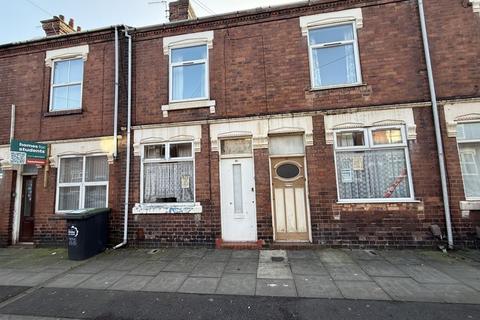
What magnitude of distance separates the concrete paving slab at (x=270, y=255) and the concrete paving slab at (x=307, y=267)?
31 cm

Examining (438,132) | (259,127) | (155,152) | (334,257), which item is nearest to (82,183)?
(155,152)

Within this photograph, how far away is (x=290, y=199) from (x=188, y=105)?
12.2 feet

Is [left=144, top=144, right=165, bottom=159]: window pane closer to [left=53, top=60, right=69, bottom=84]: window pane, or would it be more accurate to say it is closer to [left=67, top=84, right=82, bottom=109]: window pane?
[left=67, top=84, right=82, bottom=109]: window pane

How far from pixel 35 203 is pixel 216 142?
5.62 metres

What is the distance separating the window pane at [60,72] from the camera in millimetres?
8312

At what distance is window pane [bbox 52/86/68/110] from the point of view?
8.20m

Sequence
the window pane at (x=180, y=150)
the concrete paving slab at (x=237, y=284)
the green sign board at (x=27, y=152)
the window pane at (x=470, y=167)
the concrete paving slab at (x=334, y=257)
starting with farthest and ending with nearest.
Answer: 1. the window pane at (x=180, y=150)
2. the green sign board at (x=27, y=152)
3. the window pane at (x=470, y=167)
4. the concrete paving slab at (x=334, y=257)
5. the concrete paving slab at (x=237, y=284)

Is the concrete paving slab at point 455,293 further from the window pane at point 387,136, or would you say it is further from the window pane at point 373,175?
the window pane at point 387,136

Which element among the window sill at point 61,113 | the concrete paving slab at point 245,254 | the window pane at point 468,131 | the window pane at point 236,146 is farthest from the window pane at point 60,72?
the window pane at point 468,131

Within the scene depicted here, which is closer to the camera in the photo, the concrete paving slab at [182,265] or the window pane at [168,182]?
the concrete paving slab at [182,265]

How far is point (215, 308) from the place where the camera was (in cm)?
372

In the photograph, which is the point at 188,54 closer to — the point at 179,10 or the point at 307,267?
the point at 179,10

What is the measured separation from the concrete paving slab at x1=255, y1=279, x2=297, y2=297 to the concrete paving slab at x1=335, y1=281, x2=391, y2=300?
2.52 feet

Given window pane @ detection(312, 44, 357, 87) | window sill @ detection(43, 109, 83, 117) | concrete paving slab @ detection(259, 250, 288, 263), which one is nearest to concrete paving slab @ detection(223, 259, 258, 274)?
concrete paving slab @ detection(259, 250, 288, 263)
